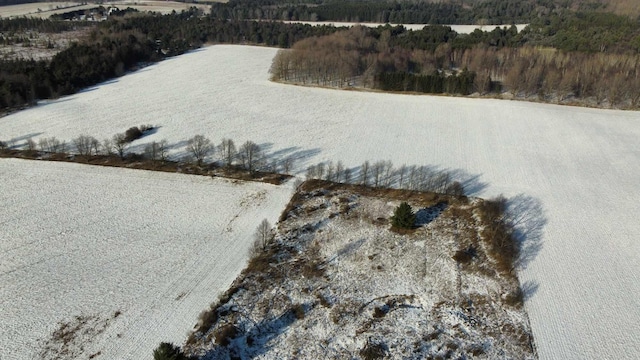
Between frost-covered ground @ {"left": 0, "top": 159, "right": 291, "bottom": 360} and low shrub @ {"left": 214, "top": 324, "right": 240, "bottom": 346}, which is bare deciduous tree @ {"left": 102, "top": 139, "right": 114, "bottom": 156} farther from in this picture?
low shrub @ {"left": 214, "top": 324, "right": 240, "bottom": 346}

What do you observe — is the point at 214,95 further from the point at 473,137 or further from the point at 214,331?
the point at 214,331

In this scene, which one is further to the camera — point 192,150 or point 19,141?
point 19,141

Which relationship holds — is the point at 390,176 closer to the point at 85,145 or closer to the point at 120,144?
the point at 120,144

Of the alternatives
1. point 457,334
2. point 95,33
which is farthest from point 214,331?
point 95,33

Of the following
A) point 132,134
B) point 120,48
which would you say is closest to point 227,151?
point 132,134

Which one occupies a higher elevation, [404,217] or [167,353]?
[404,217]

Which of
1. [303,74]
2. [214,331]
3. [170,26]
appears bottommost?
[214,331]
